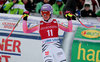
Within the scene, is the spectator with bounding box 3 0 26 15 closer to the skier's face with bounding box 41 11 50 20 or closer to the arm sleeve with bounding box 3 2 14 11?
the arm sleeve with bounding box 3 2 14 11

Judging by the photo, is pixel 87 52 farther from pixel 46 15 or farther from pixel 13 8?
pixel 13 8

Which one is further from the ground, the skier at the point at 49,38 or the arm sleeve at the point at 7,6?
the arm sleeve at the point at 7,6

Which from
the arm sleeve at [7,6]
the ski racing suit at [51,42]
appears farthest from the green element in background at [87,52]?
the arm sleeve at [7,6]

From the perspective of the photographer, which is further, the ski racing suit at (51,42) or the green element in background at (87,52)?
the green element in background at (87,52)

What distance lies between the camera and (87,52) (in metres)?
3.86

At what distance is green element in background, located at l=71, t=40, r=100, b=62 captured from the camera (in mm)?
3854

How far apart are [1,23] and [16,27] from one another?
0.35 m

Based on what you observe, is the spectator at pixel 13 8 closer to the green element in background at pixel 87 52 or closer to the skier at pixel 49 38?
the skier at pixel 49 38

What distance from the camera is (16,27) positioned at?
4.23m

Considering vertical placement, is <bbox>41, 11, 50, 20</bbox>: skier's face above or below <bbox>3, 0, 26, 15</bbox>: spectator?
below

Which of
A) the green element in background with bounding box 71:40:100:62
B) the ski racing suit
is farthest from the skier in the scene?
the green element in background with bounding box 71:40:100:62

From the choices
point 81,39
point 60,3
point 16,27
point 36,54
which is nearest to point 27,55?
point 36,54

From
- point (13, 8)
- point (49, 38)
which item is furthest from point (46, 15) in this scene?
point (13, 8)

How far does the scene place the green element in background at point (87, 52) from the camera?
3.85m
